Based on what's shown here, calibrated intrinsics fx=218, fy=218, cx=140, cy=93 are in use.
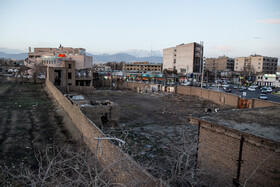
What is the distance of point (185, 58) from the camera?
7838 cm

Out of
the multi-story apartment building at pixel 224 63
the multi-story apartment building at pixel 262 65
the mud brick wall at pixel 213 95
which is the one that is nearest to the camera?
the mud brick wall at pixel 213 95

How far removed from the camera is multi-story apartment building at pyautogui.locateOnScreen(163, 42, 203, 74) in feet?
245

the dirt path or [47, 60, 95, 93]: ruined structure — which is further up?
[47, 60, 95, 93]: ruined structure

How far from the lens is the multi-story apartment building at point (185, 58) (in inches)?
2936

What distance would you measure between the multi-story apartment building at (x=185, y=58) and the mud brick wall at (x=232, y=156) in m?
63.6

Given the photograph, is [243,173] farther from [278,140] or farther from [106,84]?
[106,84]

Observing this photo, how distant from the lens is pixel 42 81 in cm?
6159

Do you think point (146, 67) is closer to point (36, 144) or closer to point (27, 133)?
point (27, 133)

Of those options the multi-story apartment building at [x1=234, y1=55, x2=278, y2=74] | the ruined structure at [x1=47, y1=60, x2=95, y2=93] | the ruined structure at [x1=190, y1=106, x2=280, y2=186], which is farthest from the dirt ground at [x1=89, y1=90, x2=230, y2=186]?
the multi-story apartment building at [x1=234, y1=55, x2=278, y2=74]

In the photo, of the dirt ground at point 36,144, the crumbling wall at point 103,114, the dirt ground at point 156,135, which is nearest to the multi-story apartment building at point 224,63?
the dirt ground at point 156,135

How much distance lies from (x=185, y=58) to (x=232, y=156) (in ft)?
239

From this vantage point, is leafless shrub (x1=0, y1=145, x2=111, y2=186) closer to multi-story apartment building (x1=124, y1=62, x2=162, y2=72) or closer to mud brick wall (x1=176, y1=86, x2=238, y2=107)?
mud brick wall (x1=176, y1=86, x2=238, y2=107)

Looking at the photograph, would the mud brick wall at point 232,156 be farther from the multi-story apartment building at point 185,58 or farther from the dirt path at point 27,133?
the multi-story apartment building at point 185,58

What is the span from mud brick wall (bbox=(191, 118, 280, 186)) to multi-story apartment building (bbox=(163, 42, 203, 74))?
63629 mm
